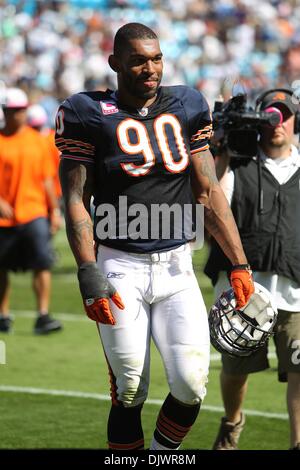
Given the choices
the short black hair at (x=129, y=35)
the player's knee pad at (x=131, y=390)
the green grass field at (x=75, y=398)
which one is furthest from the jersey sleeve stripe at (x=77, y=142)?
the green grass field at (x=75, y=398)

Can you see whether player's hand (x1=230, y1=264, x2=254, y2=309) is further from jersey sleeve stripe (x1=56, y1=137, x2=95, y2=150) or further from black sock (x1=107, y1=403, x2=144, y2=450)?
jersey sleeve stripe (x1=56, y1=137, x2=95, y2=150)

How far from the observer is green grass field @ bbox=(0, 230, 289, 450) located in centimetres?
596

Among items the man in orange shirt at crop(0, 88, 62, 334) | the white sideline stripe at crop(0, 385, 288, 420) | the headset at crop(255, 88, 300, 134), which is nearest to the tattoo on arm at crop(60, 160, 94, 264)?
the headset at crop(255, 88, 300, 134)

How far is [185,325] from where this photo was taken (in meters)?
4.66

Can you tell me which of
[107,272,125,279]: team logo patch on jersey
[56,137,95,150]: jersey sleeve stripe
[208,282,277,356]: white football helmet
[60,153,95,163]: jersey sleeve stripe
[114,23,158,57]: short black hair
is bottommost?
[208,282,277,356]: white football helmet

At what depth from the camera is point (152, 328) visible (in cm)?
473

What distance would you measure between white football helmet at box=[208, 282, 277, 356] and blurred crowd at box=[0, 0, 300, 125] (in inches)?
576

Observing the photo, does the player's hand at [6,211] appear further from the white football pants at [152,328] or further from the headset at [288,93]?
the white football pants at [152,328]

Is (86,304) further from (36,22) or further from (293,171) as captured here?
(36,22)

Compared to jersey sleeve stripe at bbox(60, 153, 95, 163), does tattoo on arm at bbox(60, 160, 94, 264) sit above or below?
below

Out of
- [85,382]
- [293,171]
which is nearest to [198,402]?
[293,171]

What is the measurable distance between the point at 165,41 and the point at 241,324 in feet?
61.0

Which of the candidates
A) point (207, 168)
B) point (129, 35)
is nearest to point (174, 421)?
point (207, 168)

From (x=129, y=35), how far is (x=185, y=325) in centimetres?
130
